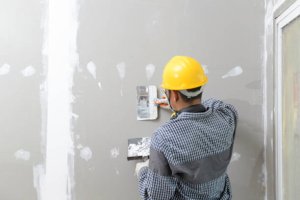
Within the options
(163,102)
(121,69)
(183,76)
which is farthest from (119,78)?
(183,76)

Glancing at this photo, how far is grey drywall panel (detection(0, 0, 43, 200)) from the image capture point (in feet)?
5.07

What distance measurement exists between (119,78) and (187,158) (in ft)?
2.41

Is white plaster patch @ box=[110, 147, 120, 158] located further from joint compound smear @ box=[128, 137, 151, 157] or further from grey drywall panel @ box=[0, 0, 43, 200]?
grey drywall panel @ box=[0, 0, 43, 200]

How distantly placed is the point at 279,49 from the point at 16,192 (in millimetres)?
1780

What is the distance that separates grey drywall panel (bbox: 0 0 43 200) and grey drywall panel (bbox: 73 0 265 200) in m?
0.26

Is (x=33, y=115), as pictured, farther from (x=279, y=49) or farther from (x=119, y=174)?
(x=279, y=49)

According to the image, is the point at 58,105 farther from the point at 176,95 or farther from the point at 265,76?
the point at 265,76

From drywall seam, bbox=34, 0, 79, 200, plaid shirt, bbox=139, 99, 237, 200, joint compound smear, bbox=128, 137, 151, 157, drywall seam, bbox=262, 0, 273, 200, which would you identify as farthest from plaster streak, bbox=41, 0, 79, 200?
drywall seam, bbox=262, 0, 273, 200

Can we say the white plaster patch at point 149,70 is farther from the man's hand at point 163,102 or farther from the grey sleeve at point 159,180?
the grey sleeve at point 159,180

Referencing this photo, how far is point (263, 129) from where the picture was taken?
165 cm

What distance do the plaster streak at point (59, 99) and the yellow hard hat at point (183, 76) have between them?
66cm

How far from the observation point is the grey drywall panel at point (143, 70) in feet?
5.17

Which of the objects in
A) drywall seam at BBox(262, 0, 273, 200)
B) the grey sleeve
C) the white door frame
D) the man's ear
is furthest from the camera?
drywall seam at BBox(262, 0, 273, 200)

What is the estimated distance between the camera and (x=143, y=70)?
5.26 ft
